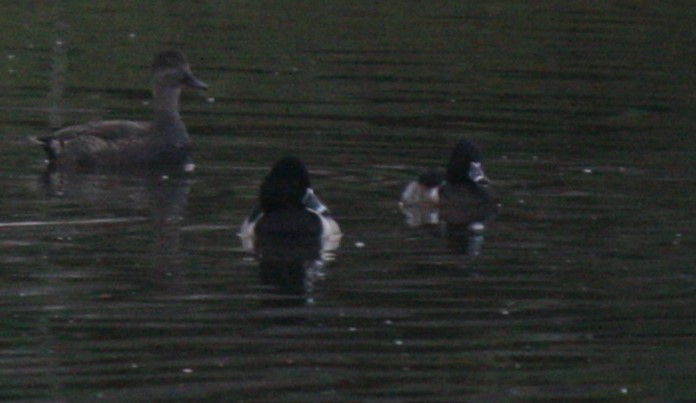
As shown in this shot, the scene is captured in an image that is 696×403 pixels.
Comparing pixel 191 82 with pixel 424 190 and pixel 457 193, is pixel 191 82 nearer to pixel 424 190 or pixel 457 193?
pixel 457 193

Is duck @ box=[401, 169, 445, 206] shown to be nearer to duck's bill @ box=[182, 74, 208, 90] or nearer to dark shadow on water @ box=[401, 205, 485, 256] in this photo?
dark shadow on water @ box=[401, 205, 485, 256]

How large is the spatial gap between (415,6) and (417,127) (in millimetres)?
14429

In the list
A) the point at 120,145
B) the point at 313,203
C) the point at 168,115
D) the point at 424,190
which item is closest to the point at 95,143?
the point at 120,145

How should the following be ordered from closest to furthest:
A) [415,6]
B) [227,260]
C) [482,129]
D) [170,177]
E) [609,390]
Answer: [609,390]
[227,260]
[170,177]
[482,129]
[415,6]

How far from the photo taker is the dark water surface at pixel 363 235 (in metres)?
10.3

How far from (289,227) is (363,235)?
1.75 ft

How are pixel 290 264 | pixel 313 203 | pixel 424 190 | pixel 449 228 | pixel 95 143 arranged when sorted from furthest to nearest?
pixel 95 143
pixel 424 190
pixel 449 228
pixel 313 203
pixel 290 264

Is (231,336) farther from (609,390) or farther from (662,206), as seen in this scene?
(662,206)

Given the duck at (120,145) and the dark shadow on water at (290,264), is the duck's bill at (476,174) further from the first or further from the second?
the duck at (120,145)

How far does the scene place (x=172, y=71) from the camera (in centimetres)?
2086

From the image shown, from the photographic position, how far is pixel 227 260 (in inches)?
539

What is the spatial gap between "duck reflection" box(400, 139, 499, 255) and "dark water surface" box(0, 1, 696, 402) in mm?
225

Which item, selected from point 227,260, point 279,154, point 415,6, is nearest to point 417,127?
point 279,154

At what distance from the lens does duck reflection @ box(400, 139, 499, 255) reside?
15773mm
